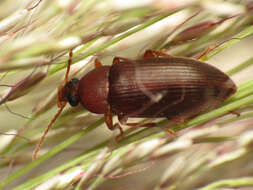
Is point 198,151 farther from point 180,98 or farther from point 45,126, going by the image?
point 45,126

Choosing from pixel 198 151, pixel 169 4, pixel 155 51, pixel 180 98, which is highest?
pixel 169 4

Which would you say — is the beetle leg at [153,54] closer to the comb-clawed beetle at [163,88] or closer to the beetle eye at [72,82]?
the comb-clawed beetle at [163,88]

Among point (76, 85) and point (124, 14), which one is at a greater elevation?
point (124, 14)

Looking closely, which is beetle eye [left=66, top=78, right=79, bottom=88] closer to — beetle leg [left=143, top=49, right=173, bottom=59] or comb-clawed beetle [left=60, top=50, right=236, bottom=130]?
comb-clawed beetle [left=60, top=50, right=236, bottom=130]

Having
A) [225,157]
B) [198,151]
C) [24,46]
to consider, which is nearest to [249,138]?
[225,157]

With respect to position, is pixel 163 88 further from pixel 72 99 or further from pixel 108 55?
pixel 72 99

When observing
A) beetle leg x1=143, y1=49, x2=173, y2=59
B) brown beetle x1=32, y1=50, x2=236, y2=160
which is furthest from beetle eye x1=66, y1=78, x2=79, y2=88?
beetle leg x1=143, y1=49, x2=173, y2=59

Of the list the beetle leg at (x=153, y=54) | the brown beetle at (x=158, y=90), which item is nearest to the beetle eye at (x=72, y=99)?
the brown beetle at (x=158, y=90)
